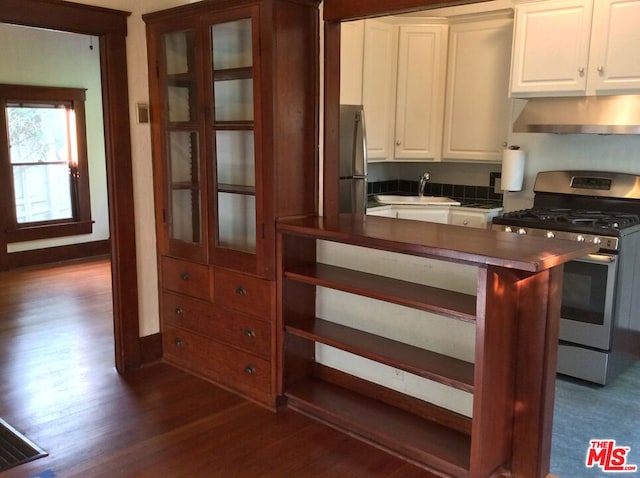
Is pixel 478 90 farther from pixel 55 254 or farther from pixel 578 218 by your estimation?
pixel 55 254

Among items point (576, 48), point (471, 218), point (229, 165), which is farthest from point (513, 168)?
point (229, 165)

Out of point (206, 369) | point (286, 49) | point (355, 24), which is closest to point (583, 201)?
point (355, 24)

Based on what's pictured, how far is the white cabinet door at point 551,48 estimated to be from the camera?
365 centimetres

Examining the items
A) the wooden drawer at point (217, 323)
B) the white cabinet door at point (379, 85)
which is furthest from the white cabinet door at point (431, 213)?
the wooden drawer at point (217, 323)

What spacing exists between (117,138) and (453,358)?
85.5 inches

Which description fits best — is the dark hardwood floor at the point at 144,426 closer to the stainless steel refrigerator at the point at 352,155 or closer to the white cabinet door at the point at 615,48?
the stainless steel refrigerator at the point at 352,155

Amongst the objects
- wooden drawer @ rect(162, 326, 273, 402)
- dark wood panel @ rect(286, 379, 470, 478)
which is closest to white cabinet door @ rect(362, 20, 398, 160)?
wooden drawer @ rect(162, 326, 273, 402)

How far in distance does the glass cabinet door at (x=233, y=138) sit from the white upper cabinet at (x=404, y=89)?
171cm

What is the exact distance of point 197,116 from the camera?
10.5 feet

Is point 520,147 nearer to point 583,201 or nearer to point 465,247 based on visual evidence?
point 583,201

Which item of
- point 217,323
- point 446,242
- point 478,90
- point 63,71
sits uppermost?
point 63,71

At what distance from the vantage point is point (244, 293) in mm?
3070

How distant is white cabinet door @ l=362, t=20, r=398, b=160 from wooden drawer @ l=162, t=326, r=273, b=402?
209 cm

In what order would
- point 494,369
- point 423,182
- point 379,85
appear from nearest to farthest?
point 494,369
point 379,85
point 423,182
